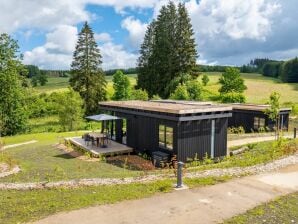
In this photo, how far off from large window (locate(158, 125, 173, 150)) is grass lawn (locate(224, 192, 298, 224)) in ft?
29.5

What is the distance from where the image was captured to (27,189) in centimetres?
1187

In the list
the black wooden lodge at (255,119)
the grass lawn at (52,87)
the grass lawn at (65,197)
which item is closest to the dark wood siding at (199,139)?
the grass lawn at (65,197)

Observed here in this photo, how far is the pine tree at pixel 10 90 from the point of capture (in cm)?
4388

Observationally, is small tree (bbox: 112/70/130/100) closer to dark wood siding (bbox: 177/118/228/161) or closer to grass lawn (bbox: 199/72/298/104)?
grass lawn (bbox: 199/72/298/104)

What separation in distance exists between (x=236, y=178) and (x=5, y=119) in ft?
125

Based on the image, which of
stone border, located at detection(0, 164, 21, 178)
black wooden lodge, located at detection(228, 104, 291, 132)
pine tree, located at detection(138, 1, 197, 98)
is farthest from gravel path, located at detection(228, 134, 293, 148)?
pine tree, located at detection(138, 1, 197, 98)

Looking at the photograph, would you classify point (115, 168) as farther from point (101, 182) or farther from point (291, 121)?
point (291, 121)

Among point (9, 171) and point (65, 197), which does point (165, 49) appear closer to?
point (9, 171)

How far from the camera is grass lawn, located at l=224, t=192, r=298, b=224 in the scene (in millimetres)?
9166

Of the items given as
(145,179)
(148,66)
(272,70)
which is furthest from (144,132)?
(272,70)

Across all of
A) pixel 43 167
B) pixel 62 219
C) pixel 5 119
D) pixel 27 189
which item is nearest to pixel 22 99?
pixel 5 119

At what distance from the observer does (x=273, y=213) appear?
382 inches

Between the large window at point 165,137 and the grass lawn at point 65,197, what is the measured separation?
6.71 m

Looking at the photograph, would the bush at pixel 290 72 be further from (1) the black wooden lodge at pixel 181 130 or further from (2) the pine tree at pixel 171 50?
(1) the black wooden lodge at pixel 181 130
